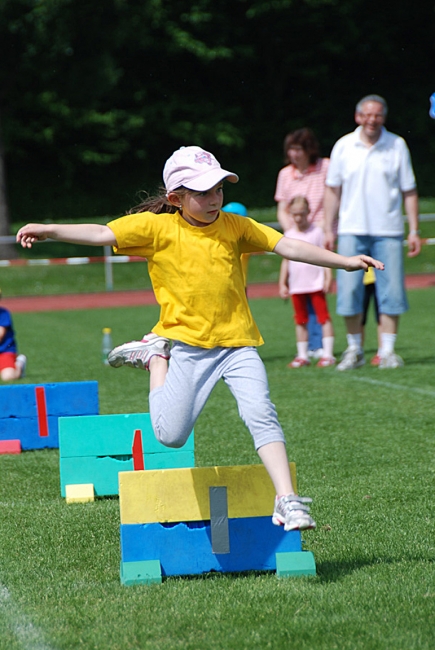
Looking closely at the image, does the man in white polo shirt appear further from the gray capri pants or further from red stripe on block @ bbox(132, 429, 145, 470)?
the gray capri pants

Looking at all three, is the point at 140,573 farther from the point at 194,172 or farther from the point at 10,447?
the point at 10,447

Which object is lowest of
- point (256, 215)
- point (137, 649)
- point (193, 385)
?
point (256, 215)

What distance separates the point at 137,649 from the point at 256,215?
105ft

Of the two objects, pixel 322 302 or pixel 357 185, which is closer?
pixel 357 185

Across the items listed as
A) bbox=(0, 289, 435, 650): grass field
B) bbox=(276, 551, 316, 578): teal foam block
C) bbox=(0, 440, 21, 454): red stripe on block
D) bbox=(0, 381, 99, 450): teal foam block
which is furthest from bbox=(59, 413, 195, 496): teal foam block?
bbox=(276, 551, 316, 578): teal foam block

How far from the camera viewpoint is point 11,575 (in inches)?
163

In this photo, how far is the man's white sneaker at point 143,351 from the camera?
4.59 m

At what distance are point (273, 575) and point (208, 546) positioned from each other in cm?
30

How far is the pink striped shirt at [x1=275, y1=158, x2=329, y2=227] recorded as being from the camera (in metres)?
10.7

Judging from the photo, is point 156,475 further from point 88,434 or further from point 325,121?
point 325,121

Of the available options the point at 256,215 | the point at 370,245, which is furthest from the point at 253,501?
the point at 256,215

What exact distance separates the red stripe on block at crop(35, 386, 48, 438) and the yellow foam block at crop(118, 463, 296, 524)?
2924 mm

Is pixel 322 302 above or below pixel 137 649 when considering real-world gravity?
below

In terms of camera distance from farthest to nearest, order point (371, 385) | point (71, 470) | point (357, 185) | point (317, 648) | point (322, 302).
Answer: point (322, 302)
point (357, 185)
point (371, 385)
point (71, 470)
point (317, 648)
